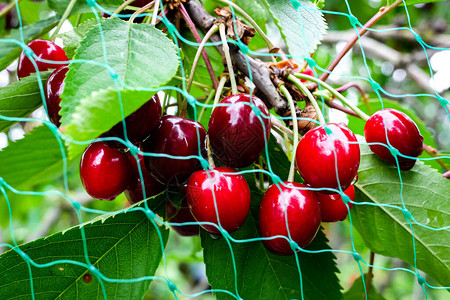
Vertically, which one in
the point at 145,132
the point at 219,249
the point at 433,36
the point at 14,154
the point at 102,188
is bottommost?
the point at 433,36

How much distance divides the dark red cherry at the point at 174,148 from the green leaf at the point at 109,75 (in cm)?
12

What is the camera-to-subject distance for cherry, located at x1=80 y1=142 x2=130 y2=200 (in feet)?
2.67

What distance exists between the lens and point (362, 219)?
3.27 feet

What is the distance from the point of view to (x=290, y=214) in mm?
743

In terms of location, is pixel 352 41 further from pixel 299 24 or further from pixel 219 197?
pixel 219 197

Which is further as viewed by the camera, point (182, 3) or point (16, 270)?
point (182, 3)

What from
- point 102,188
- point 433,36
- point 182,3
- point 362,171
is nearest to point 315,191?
point 362,171

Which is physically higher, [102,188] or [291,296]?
[102,188]

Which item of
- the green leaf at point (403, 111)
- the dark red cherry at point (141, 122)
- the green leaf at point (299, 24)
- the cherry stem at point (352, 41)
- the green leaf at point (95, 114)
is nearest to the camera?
the green leaf at point (95, 114)

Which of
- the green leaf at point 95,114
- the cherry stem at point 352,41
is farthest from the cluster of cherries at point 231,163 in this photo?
the cherry stem at point 352,41

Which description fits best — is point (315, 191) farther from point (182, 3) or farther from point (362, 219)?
point (182, 3)

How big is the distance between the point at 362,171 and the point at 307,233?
272mm

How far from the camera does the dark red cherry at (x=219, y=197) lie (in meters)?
0.74

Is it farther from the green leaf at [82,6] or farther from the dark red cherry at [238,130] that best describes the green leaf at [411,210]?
the green leaf at [82,6]
